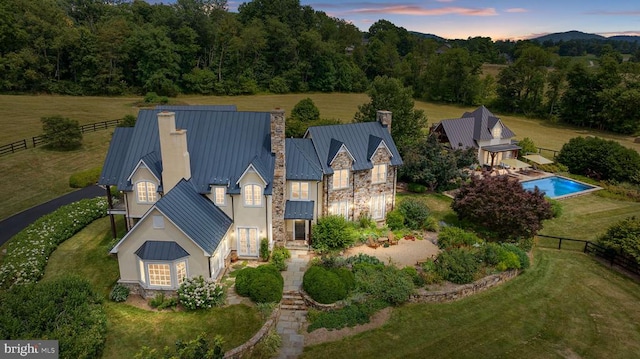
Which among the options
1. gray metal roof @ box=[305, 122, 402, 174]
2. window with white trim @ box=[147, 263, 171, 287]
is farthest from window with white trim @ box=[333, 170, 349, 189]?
window with white trim @ box=[147, 263, 171, 287]

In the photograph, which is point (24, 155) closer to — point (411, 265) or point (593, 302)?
point (411, 265)

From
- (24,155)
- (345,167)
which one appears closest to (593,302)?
(345,167)

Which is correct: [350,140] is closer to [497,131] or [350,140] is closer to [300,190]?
[300,190]

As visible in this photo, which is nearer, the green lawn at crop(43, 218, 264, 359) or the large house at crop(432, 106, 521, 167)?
the green lawn at crop(43, 218, 264, 359)

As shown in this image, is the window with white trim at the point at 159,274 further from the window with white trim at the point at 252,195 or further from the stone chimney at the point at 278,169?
the stone chimney at the point at 278,169

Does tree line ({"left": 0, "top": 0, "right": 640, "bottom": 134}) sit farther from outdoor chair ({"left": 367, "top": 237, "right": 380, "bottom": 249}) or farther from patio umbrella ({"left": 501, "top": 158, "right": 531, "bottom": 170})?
outdoor chair ({"left": 367, "top": 237, "right": 380, "bottom": 249})

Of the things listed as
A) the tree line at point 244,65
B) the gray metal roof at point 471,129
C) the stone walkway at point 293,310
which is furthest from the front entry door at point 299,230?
the tree line at point 244,65
